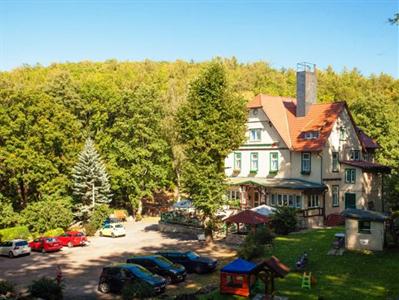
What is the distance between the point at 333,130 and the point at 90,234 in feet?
88.6

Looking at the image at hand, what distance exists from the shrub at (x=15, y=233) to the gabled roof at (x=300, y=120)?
26455 millimetres

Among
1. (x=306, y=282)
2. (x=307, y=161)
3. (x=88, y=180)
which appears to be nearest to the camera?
(x=306, y=282)

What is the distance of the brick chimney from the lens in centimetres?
4694

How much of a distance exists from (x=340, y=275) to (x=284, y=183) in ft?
68.4

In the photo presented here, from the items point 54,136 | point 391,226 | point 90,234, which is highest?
point 54,136

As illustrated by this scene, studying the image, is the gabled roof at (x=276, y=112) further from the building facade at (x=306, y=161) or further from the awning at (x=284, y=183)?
the awning at (x=284, y=183)

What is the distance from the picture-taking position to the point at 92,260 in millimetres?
32438

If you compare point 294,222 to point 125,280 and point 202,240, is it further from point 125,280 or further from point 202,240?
point 125,280

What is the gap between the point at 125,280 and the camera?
926 inches

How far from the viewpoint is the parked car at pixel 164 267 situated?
2515 cm

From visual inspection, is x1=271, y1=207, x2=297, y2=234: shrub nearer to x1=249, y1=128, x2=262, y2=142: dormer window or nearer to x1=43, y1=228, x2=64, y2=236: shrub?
x1=249, y1=128, x2=262, y2=142: dormer window

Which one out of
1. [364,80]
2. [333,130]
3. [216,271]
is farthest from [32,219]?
[364,80]

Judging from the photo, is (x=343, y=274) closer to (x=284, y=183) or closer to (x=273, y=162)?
(x=284, y=183)

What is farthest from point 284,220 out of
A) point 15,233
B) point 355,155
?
point 15,233
